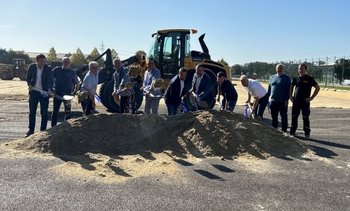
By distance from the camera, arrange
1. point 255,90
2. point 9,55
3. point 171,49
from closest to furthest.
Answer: point 255,90
point 171,49
point 9,55

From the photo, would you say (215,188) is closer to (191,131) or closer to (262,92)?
(191,131)

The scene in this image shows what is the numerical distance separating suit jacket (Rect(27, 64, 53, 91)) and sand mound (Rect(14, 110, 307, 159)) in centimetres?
123

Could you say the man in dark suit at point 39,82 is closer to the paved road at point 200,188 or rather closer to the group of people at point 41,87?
the group of people at point 41,87

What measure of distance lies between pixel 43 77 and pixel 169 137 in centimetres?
316

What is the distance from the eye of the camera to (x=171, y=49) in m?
15.9

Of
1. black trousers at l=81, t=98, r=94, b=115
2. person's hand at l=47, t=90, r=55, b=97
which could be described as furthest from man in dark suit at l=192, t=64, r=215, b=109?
person's hand at l=47, t=90, r=55, b=97

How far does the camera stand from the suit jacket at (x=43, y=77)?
951 centimetres

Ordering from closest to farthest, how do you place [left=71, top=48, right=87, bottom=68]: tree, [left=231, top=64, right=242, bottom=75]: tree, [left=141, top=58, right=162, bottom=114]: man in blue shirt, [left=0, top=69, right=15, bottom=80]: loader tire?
1. [left=141, top=58, right=162, bottom=114]: man in blue shirt
2. [left=71, top=48, right=87, bottom=68]: tree
3. [left=0, top=69, right=15, bottom=80]: loader tire
4. [left=231, top=64, right=242, bottom=75]: tree

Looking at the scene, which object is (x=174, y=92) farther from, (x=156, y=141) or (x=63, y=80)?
(x=63, y=80)

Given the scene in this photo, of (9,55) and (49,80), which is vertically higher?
(9,55)

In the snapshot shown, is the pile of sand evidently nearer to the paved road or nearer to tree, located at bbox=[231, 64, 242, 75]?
the paved road

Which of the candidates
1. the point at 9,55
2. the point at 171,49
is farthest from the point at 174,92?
the point at 9,55

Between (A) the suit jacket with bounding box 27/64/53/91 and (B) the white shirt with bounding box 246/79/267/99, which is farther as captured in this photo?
(B) the white shirt with bounding box 246/79/267/99

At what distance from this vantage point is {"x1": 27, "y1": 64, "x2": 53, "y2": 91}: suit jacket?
31.2ft
